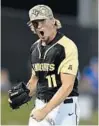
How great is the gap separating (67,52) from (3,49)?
35.1 feet

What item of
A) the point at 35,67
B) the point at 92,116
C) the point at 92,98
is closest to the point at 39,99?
the point at 35,67

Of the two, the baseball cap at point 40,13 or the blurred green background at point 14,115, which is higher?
the baseball cap at point 40,13

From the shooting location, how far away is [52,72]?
789cm

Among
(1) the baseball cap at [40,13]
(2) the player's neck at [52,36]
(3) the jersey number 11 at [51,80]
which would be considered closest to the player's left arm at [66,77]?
(3) the jersey number 11 at [51,80]

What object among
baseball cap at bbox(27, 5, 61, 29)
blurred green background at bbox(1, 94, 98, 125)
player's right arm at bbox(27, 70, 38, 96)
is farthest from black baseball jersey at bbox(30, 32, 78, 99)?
blurred green background at bbox(1, 94, 98, 125)

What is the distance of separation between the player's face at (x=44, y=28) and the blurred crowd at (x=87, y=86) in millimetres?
7343

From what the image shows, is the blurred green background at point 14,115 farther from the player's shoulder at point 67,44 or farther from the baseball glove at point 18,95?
the player's shoulder at point 67,44

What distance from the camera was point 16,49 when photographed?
18.2 meters

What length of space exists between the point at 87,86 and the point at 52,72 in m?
9.30

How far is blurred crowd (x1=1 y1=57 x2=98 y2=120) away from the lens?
15602 millimetres

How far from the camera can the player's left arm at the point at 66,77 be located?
24.9 ft

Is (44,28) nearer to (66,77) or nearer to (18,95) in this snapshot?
(66,77)

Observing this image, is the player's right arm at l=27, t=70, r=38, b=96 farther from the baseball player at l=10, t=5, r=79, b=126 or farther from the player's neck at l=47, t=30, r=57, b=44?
the player's neck at l=47, t=30, r=57, b=44

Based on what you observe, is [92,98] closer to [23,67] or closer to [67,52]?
[23,67]
